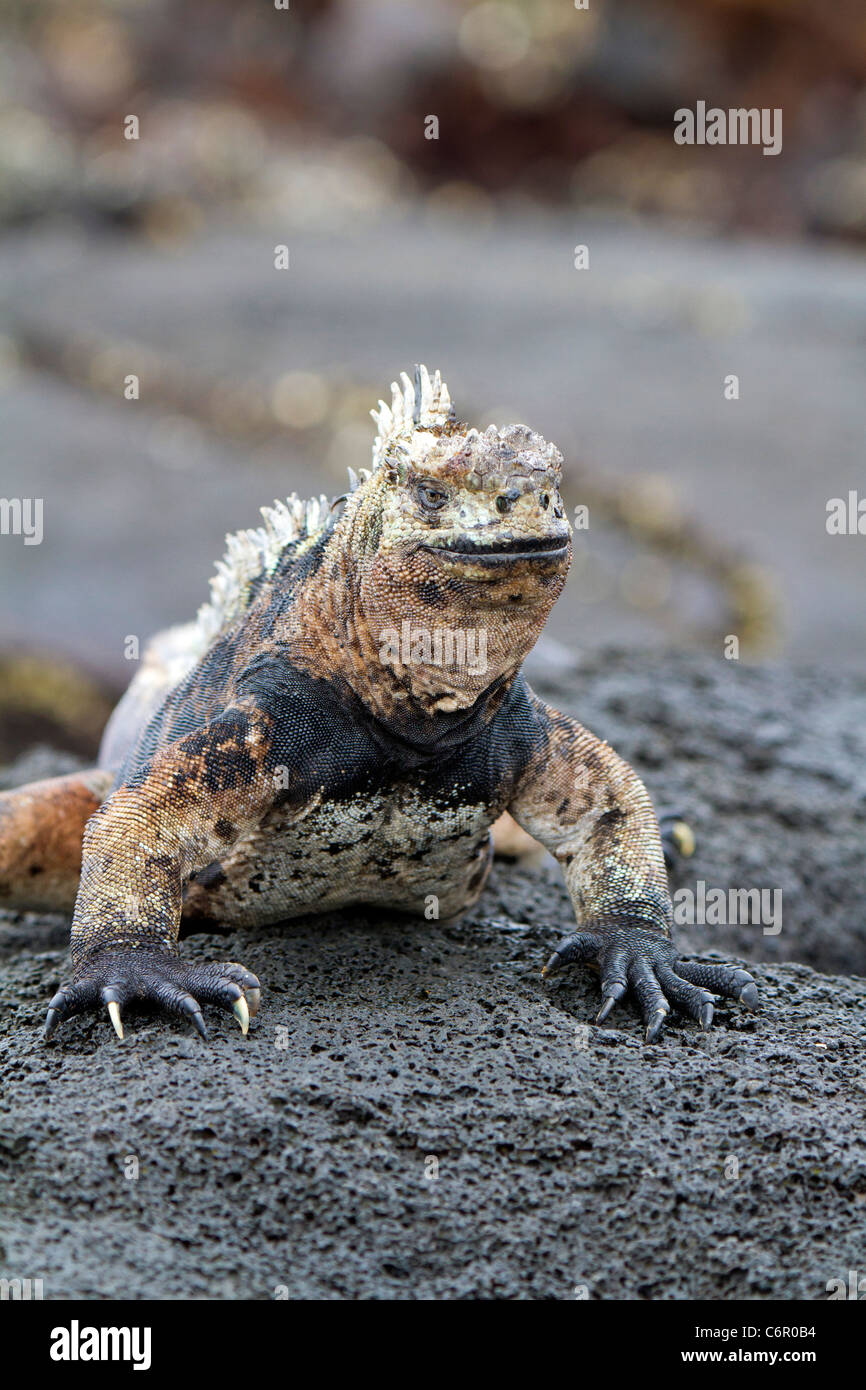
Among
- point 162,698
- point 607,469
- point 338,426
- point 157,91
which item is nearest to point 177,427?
point 338,426

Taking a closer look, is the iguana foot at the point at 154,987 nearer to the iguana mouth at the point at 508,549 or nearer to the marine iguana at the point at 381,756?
the marine iguana at the point at 381,756

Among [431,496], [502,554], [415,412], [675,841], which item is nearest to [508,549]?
[502,554]

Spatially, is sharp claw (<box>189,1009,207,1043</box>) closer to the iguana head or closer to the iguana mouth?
the iguana head

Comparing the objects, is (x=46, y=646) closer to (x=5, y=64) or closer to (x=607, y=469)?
(x=607, y=469)

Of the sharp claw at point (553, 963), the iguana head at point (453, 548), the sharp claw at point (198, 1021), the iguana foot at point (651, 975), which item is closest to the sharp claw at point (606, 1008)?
the iguana foot at point (651, 975)

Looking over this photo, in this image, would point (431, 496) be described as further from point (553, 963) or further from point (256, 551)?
point (553, 963)
